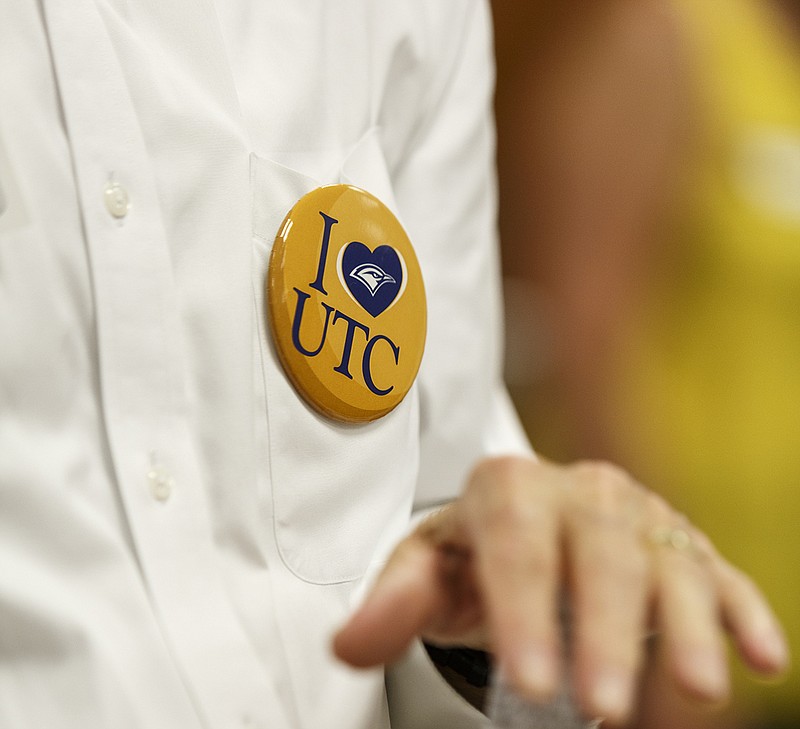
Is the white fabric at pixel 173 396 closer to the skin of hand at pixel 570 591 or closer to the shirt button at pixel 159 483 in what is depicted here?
the shirt button at pixel 159 483

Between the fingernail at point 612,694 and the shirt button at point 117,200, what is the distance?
0.28m

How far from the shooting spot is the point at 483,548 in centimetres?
29

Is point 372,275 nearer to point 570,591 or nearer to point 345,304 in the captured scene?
point 345,304

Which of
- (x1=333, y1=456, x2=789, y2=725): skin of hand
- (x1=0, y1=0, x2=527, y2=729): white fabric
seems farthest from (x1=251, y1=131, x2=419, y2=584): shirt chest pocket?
(x1=333, y1=456, x2=789, y2=725): skin of hand

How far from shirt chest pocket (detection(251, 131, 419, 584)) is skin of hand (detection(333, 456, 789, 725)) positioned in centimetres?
13

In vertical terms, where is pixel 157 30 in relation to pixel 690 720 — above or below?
above

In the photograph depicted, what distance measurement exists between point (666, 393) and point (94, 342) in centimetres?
83

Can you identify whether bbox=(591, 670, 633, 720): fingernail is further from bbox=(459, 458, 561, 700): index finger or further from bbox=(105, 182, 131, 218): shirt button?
bbox=(105, 182, 131, 218): shirt button

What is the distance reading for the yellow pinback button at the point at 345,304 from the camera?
0.45 meters

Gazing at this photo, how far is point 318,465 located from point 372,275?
0.33ft

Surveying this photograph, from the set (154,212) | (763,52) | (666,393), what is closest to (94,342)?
(154,212)

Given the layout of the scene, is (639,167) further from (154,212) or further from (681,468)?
(154,212)

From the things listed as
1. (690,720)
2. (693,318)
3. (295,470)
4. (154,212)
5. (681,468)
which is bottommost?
(690,720)

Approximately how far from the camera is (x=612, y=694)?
250mm
